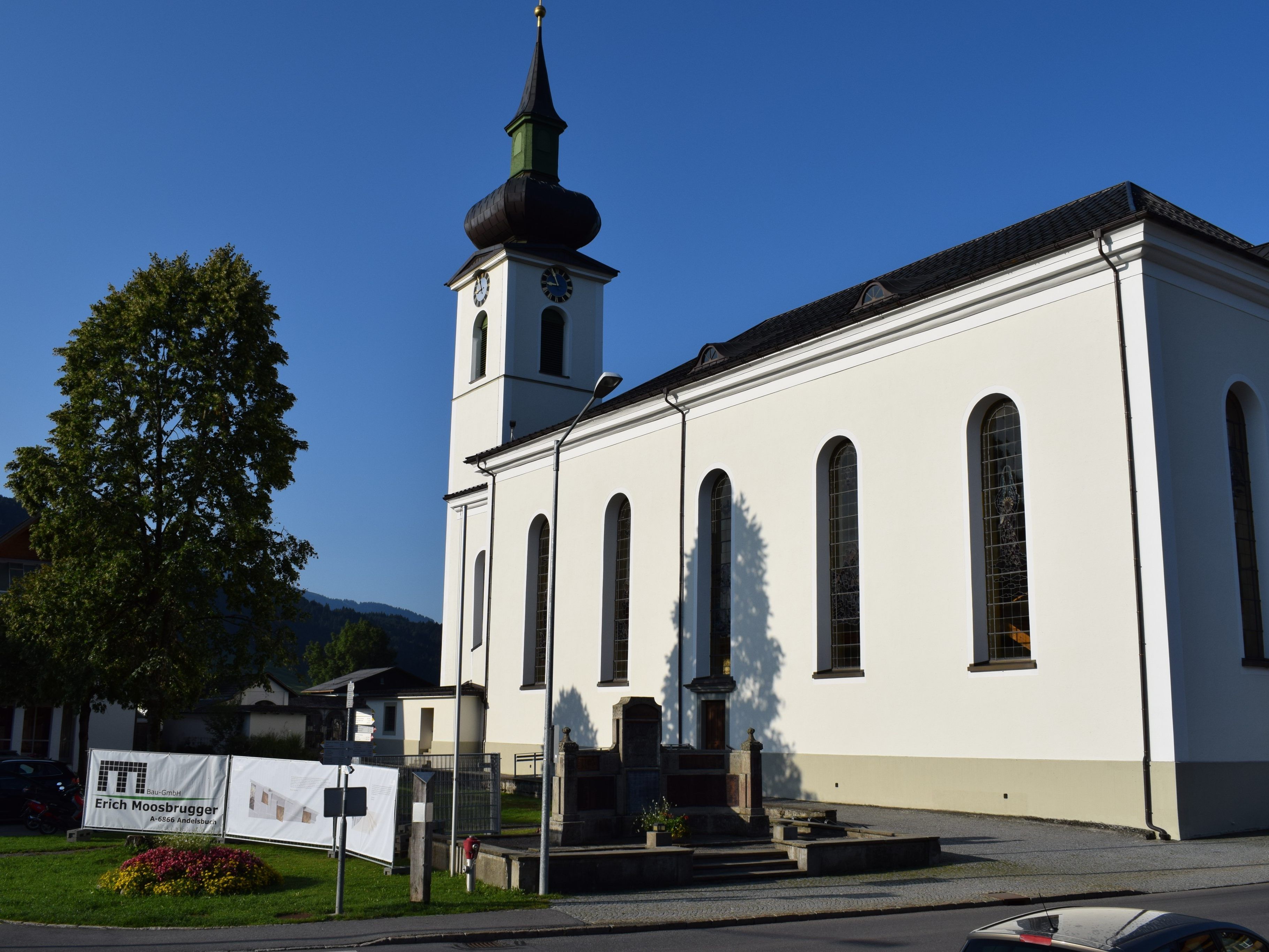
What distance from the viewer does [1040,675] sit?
19.6 m

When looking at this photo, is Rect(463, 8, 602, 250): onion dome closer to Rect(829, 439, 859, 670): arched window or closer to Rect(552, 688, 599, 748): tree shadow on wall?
Rect(552, 688, 599, 748): tree shadow on wall

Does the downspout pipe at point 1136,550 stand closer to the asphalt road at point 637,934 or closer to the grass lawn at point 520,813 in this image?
the asphalt road at point 637,934

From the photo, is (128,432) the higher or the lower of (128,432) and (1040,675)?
the higher

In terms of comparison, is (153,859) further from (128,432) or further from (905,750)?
(905,750)

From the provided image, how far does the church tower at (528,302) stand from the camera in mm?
40094

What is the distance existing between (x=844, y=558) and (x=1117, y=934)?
2007cm

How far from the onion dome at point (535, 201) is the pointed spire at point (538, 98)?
1.2 inches

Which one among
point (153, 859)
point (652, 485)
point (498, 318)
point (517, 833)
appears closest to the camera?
point (153, 859)

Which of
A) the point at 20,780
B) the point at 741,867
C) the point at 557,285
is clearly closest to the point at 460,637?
the point at 557,285

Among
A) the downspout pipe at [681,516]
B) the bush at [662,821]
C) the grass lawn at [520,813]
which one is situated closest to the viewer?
the bush at [662,821]

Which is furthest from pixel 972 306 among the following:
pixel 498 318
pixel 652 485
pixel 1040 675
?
pixel 498 318

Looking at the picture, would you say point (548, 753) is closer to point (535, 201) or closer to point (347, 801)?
point (347, 801)

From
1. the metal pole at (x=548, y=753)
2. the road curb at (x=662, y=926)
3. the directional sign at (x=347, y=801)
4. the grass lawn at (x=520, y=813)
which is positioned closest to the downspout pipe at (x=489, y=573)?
the grass lawn at (x=520, y=813)

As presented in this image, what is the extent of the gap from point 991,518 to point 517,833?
10.6 m
